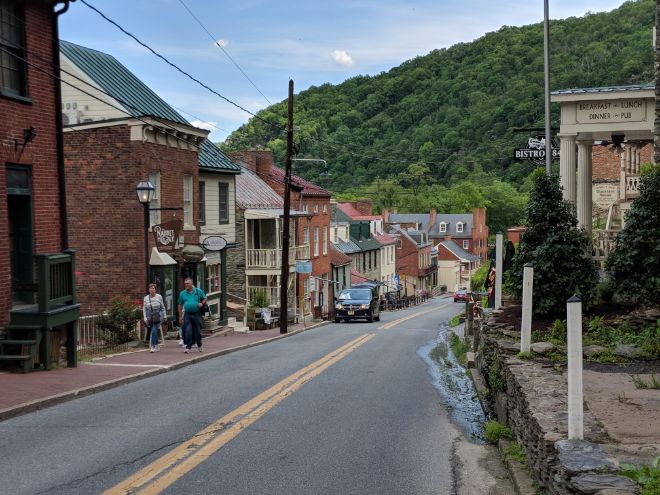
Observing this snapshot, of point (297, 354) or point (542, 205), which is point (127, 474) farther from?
point (297, 354)

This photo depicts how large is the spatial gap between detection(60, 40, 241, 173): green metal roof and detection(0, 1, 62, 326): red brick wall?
22.2ft

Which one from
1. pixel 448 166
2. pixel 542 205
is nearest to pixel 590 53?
pixel 448 166

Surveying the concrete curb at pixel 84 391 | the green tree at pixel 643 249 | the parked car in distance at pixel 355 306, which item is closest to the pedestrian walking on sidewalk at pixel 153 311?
the concrete curb at pixel 84 391

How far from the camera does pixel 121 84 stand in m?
27.6

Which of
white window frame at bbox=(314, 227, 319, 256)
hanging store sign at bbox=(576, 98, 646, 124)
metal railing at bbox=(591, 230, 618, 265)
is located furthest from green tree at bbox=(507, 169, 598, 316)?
white window frame at bbox=(314, 227, 319, 256)

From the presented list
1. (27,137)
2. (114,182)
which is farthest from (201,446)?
(114,182)

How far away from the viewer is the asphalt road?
759 cm

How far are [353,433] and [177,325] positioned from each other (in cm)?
1868

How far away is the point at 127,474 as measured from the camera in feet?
25.4

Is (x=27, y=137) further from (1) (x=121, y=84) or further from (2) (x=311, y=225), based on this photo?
(2) (x=311, y=225)

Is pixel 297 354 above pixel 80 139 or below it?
below

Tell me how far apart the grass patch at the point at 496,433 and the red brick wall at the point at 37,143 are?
9.84m

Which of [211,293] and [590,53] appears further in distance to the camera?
[590,53]

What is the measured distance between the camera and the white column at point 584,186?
18.8 metres
